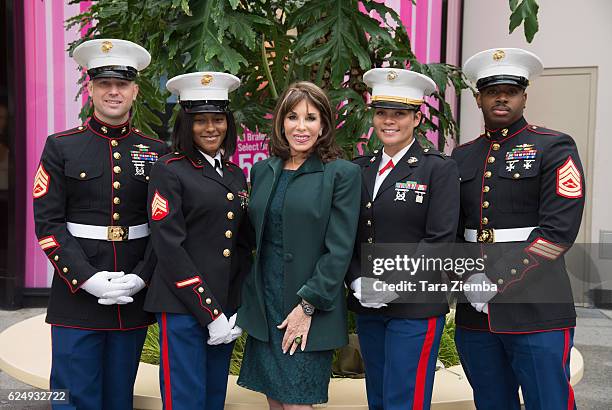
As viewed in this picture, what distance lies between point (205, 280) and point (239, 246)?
235mm

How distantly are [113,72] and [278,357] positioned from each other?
1273 mm

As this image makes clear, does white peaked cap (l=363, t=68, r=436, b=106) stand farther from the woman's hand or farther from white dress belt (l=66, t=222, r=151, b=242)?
white dress belt (l=66, t=222, r=151, b=242)

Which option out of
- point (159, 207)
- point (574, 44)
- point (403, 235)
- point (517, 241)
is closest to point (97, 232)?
point (159, 207)

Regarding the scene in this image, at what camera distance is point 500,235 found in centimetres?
257

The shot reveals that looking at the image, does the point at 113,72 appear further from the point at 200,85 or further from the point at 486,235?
the point at 486,235

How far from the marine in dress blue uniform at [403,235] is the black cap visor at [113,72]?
95 cm

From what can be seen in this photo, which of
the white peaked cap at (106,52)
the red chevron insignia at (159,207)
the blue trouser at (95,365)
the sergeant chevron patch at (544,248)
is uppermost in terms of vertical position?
the white peaked cap at (106,52)

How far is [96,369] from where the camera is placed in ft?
8.77

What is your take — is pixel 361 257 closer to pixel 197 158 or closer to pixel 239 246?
pixel 239 246

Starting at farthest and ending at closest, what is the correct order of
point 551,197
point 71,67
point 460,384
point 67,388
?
1. point 71,67
2. point 460,384
3. point 67,388
4. point 551,197

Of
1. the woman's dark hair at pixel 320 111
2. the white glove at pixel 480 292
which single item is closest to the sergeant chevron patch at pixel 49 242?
the woman's dark hair at pixel 320 111

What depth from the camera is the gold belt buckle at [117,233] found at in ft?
8.73

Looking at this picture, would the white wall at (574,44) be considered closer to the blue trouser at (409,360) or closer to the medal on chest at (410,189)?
the medal on chest at (410,189)

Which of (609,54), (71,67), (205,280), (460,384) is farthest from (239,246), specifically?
(609,54)
